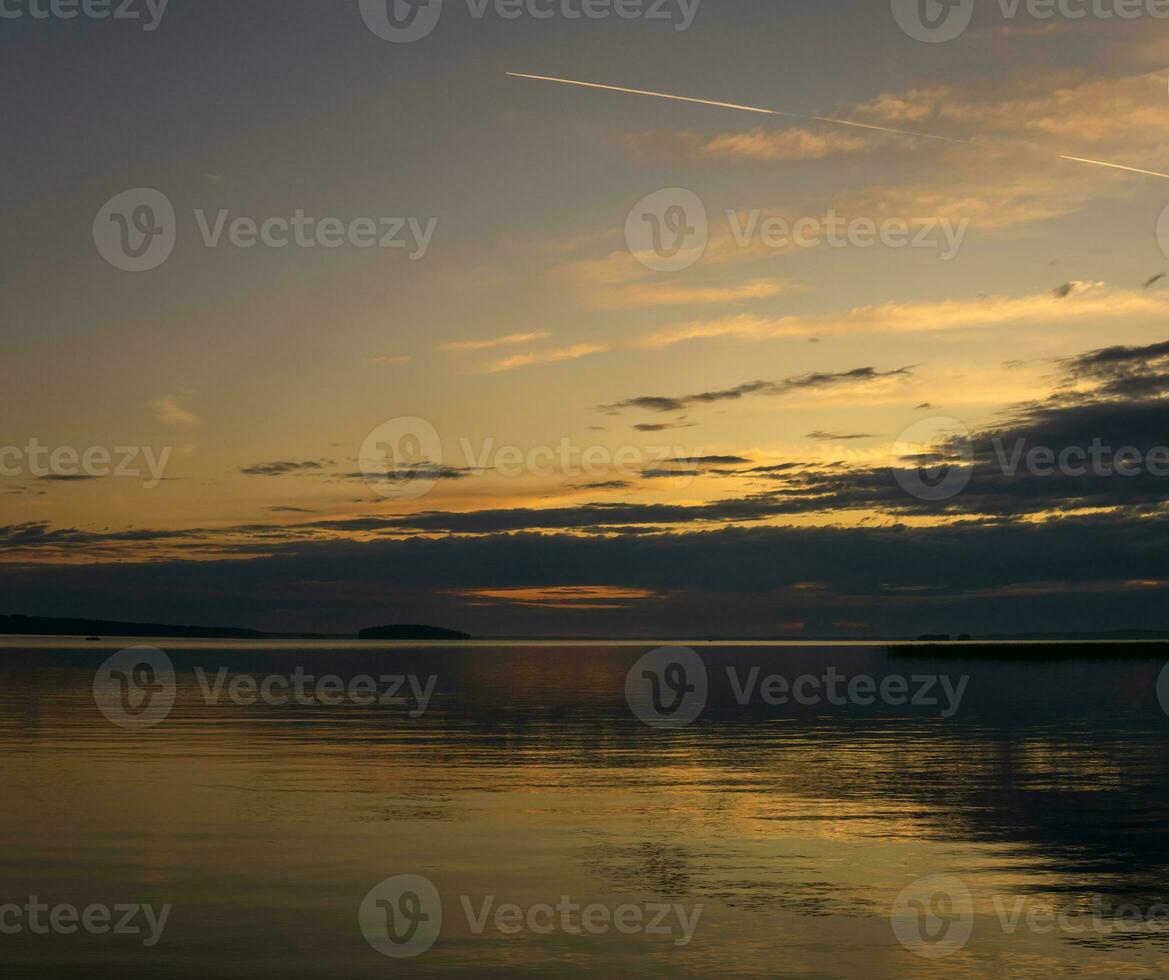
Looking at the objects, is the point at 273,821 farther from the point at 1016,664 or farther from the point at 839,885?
the point at 1016,664

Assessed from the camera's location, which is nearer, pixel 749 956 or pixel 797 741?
pixel 749 956

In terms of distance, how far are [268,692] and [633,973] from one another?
81866 millimetres

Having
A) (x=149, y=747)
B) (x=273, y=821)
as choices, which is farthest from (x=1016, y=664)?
(x=273, y=821)

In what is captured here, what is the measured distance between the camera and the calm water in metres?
21.3

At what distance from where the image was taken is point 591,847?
30.3 metres

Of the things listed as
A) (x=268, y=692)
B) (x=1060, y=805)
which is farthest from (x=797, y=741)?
(x=268, y=692)

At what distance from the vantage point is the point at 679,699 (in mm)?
93875

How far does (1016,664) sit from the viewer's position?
18088cm

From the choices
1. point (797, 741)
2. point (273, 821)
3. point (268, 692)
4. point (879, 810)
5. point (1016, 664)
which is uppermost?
point (1016, 664)

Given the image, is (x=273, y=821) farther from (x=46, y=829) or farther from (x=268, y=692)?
(x=268, y=692)

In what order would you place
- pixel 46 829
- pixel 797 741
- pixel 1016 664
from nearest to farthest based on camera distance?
1. pixel 46 829
2. pixel 797 741
3. pixel 1016 664

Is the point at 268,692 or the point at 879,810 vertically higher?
the point at 268,692

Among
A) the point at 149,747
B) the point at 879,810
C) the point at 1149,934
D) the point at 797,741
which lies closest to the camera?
the point at 1149,934

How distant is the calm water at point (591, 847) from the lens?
21.3 meters
